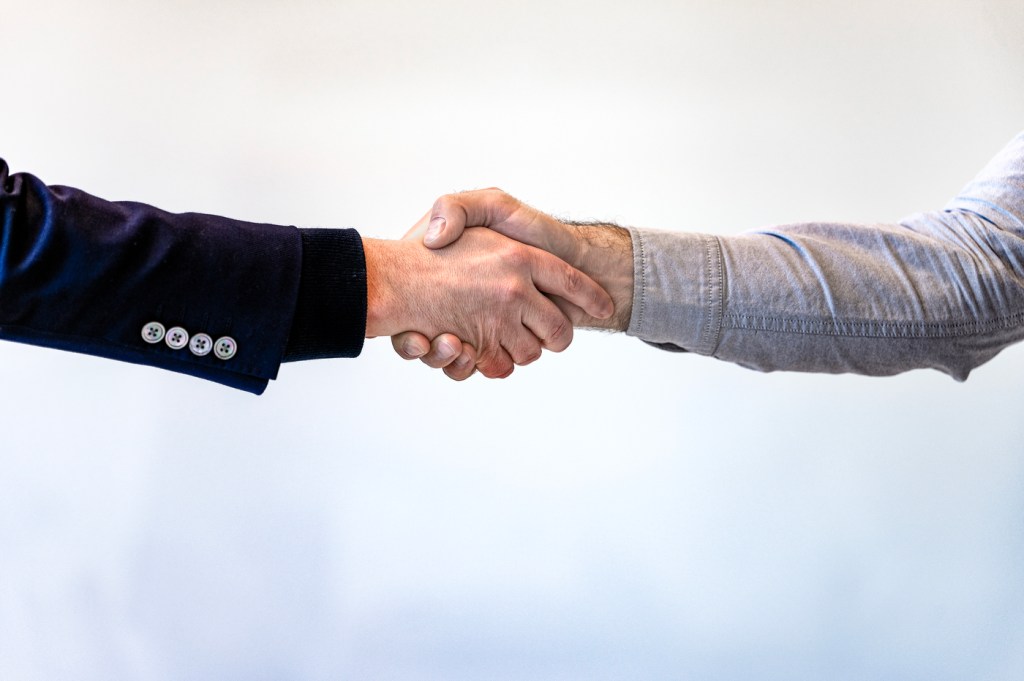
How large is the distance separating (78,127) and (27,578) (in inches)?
51.7

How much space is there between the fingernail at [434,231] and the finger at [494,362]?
9.0 inches

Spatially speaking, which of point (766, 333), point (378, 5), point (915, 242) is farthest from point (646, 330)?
point (378, 5)

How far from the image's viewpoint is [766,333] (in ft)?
4.86

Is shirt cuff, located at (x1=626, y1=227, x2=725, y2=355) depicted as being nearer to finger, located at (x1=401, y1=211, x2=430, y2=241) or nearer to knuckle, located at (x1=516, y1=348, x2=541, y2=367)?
knuckle, located at (x1=516, y1=348, x2=541, y2=367)

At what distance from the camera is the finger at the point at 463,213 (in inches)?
61.5

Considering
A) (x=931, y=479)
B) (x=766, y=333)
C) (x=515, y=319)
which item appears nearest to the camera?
(x=766, y=333)

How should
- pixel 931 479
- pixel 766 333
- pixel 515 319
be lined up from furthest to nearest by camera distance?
pixel 931 479
pixel 515 319
pixel 766 333

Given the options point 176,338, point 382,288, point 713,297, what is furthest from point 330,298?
point 713,297

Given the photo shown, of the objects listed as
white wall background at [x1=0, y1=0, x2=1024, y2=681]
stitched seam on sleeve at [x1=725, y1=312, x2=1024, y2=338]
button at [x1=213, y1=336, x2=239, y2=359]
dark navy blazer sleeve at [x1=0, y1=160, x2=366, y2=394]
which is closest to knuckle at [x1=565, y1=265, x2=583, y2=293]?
stitched seam on sleeve at [x1=725, y1=312, x2=1024, y2=338]

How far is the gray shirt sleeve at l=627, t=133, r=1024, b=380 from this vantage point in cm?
147

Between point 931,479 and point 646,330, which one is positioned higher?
point 646,330

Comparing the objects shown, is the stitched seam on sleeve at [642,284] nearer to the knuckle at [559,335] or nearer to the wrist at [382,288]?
the knuckle at [559,335]

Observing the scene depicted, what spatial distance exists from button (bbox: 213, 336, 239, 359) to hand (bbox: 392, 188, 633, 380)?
13.4 inches

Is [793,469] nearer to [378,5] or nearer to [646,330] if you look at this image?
[646,330]
